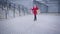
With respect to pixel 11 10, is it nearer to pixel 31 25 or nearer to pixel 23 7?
pixel 23 7

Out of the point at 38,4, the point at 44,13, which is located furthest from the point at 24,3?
the point at 44,13

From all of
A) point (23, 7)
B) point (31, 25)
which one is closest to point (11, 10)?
point (23, 7)

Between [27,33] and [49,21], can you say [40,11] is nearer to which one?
[49,21]

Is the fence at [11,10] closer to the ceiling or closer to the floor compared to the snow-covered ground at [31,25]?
closer to the ceiling

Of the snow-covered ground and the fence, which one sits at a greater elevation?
the fence

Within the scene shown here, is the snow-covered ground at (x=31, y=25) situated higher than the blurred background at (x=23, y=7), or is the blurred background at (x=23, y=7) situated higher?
the blurred background at (x=23, y=7)

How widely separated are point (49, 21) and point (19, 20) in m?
0.40

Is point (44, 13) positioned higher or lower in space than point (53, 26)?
higher

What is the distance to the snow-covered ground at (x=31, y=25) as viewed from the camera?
1.57 metres

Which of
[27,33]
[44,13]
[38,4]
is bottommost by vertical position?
[27,33]

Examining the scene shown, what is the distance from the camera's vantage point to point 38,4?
1.59 metres

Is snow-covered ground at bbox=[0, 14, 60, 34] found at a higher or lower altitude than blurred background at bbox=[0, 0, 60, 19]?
lower

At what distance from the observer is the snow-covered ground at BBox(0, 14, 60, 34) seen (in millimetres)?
1568

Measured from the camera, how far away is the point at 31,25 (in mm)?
1590
